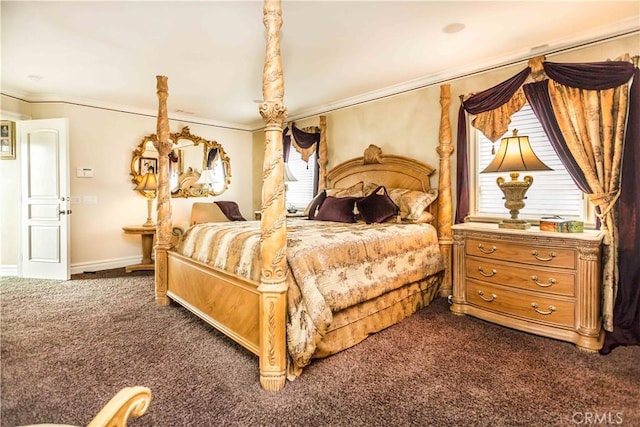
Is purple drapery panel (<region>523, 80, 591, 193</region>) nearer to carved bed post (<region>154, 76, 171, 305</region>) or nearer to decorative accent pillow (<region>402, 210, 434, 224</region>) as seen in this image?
decorative accent pillow (<region>402, 210, 434, 224</region>)

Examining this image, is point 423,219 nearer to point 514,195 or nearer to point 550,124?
point 514,195

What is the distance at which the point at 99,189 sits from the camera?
15.6 feet

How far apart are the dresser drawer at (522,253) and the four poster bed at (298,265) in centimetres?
50

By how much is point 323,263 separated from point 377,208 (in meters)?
1.43

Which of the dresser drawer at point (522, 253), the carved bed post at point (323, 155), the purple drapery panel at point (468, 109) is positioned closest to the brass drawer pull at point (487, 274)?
the dresser drawer at point (522, 253)

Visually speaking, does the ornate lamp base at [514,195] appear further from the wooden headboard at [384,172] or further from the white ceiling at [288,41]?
the white ceiling at [288,41]

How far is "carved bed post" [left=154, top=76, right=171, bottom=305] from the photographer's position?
3.21 meters

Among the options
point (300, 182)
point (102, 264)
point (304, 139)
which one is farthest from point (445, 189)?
point (102, 264)

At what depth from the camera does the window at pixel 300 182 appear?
5.29 m

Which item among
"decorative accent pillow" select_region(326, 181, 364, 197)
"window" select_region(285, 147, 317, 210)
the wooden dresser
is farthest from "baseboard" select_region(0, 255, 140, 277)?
the wooden dresser

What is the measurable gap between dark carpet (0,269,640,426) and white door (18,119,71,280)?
166cm

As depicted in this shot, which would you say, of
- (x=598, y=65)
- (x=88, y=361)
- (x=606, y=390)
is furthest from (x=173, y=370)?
(x=598, y=65)

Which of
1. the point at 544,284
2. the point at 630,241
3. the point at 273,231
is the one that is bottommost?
the point at 544,284

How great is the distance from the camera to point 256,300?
6.66ft
